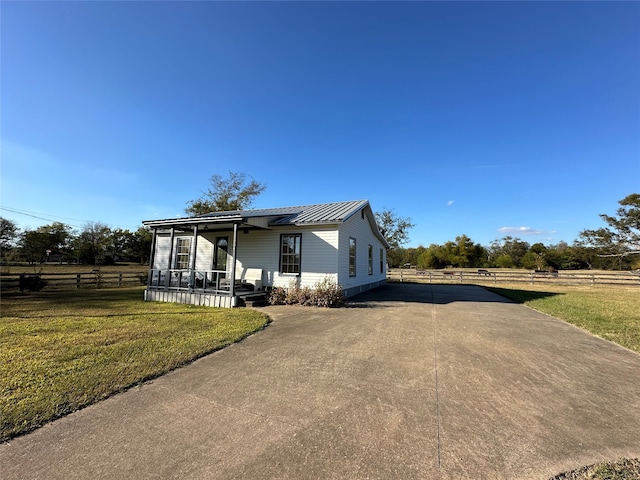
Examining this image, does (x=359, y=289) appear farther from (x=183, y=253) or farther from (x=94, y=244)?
(x=94, y=244)

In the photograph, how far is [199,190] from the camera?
113ft

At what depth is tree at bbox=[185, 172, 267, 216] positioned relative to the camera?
34469 mm

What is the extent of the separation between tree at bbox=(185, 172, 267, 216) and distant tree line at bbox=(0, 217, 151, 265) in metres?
21.8

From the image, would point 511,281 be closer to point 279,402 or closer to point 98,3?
point 279,402

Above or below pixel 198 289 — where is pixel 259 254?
above

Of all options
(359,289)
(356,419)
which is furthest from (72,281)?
(356,419)

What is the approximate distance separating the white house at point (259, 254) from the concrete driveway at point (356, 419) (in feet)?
20.3

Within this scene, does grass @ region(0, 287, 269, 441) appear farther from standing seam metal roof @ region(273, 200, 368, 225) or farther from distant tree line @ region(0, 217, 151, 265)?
distant tree line @ region(0, 217, 151, 265)

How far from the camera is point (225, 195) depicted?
34875mm

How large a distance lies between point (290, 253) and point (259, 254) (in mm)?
1603

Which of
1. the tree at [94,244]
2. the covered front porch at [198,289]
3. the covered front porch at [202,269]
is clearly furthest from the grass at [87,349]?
the tree at [94,244]

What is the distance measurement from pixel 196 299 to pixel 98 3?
9.98 metres

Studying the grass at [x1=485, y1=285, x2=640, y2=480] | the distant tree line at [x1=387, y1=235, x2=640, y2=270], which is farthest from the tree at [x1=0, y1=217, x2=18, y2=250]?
the grass at [x1=485, y1=285, x2=640, y2=480]

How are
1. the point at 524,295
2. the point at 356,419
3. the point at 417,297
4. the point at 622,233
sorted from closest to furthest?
the point at 356,419 < the point at 417,297 < the point at 524,295 < the point at 622,233
